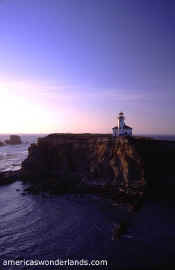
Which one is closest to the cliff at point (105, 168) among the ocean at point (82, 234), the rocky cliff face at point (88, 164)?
the rocky cliff face at point (88, 164)

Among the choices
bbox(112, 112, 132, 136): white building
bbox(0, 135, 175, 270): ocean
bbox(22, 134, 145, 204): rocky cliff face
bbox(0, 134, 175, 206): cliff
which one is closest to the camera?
bbox(0, 135, 175, 270): ocean

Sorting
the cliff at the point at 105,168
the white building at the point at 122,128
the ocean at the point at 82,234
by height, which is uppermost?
the white building at the point at 122,128

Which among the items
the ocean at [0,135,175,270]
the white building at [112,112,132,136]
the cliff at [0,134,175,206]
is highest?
the white building at [112,112,132,136]

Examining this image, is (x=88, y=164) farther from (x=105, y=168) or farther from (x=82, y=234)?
(x=82, y=234)

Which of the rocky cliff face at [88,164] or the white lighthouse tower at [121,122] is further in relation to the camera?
the white lighthouse tower at [121,122]

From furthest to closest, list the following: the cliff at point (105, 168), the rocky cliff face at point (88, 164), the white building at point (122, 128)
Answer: the white building at point (122, 128) < the rocky cliff face at point (88, 164) < the cliff at point (105, 168)

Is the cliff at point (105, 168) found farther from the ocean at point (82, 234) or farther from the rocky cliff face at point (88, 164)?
the ocean at point (82, 234)

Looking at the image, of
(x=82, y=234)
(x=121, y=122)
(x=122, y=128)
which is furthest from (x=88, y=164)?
(x=82, y=234)

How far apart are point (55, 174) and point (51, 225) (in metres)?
19.2

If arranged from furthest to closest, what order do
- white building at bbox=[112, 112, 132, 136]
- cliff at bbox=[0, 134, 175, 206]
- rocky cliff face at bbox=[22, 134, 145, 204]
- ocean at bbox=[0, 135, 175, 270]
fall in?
white building at bbox=[112, 112, 132, 136], rocky cliff face at bbox=[22, 134, 145, 204], cliff at bbox=[0, 134, 175, 206], ocean at bbox=[0, 135, 175, 270]

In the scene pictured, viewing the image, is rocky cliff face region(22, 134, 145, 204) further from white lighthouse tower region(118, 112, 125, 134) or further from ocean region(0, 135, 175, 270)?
white lighthouse tower region(118, 112, 125, 134)

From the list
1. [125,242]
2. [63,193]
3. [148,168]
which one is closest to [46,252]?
[125,242]

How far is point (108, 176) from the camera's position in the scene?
1324 inches

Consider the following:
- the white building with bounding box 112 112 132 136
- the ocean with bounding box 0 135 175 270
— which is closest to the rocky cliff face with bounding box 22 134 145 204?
the ocean with bounding box 0 135 175 270
